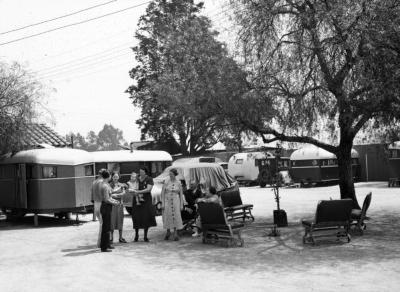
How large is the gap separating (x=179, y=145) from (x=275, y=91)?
102ft

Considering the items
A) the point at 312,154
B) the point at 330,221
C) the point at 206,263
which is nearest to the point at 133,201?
the point at 206,263

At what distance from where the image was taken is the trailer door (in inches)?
694

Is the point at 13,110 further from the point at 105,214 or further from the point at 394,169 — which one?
the point at 394,169

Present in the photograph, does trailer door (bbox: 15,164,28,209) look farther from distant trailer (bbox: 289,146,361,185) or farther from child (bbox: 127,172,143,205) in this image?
distant trailer (bbox: 289,146,361,185)

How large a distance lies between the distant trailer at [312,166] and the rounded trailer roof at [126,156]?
1081 cm

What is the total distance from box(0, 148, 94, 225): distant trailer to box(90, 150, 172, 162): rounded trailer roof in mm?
4370

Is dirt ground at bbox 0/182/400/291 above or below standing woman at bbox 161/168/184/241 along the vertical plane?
below

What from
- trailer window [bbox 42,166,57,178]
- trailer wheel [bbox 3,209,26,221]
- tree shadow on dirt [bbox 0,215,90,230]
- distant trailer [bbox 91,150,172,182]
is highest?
distant trailer [bbox 91,150,172,182]

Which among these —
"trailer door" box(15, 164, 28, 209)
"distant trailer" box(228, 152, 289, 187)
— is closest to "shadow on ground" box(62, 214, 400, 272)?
"trailer door" box(15, 164, 28, 209)

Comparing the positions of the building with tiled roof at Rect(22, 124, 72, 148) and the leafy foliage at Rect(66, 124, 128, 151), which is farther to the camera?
the leafy foliage at Rect(66, 124, 128, 151)

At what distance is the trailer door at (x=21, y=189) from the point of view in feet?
57.8

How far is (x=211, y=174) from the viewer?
1905cm

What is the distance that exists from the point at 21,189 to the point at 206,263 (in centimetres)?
1029

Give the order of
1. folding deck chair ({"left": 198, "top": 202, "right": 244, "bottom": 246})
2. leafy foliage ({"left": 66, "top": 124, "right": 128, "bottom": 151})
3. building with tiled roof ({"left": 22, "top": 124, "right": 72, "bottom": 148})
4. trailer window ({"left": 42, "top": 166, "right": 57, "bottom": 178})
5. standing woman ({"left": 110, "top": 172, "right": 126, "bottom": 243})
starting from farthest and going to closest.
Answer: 1. leafy foliage ({"left": 66, "top": 124, "right": 128, "bottom": 151})
2. building with tiled roof ({"left": 22, "top": 124, "right": 72, "bottom": 148})
3. trailer window ({"left": 42, "top": 166, "right": 57, "bottom": 178})
4. standing woman ({"left": 110, "top": 172, "right": 126, "bottom": 243})
5. folding deck chair ({"left": 198, "top": 202, "right": 244, "bottom": 246})
